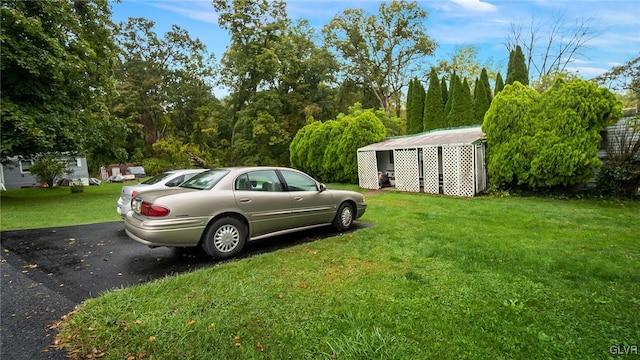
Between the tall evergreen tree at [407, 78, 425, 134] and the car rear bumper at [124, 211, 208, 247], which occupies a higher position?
the tall evergreen tree at [407, 78, 425, 134]

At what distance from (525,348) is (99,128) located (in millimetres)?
17342

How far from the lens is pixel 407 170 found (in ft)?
41.7

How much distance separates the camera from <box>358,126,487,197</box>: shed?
10.5 m

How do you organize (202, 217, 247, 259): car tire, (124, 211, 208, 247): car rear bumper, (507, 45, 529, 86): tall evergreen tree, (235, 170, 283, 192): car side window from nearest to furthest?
(124, 211, 208, 247): car rear bumper, (202, 217, 247, 259): car tire, (235, 170, 283, 192): car side window, (507, 45, 529, 86): tall evergreen tree

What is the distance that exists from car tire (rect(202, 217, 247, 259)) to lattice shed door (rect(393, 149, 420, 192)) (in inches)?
362

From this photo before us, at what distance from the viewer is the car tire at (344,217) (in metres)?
6.02

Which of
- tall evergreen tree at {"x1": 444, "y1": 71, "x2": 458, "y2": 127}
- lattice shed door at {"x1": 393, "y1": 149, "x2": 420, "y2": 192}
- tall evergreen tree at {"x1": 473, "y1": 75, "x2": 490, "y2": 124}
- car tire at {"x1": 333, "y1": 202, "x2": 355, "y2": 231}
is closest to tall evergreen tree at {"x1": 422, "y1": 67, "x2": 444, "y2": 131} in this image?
tall evergreen tree at {"x1": 444, "y1": 71, "x2": 458, "y2": 127}

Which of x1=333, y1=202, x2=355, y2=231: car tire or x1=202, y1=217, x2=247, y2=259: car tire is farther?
x1=333, y1=202, x2=355, y2=231: car tire

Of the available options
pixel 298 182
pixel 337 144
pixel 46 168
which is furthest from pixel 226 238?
pixel 46 168

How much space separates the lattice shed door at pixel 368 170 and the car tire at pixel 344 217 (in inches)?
325

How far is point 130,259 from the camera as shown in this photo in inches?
181

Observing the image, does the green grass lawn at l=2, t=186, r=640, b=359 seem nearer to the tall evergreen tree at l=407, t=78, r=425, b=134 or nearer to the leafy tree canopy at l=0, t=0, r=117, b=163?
the leafy tree canopy at l=0, t=0, r=117, b=163

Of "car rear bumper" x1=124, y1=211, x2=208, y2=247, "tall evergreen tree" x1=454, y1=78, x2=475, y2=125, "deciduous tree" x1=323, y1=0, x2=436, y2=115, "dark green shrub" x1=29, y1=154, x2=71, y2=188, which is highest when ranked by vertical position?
"deciduous tree" x1=323, y1=0, x2=436, y2=115

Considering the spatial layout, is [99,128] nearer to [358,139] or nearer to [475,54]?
[358,139]
